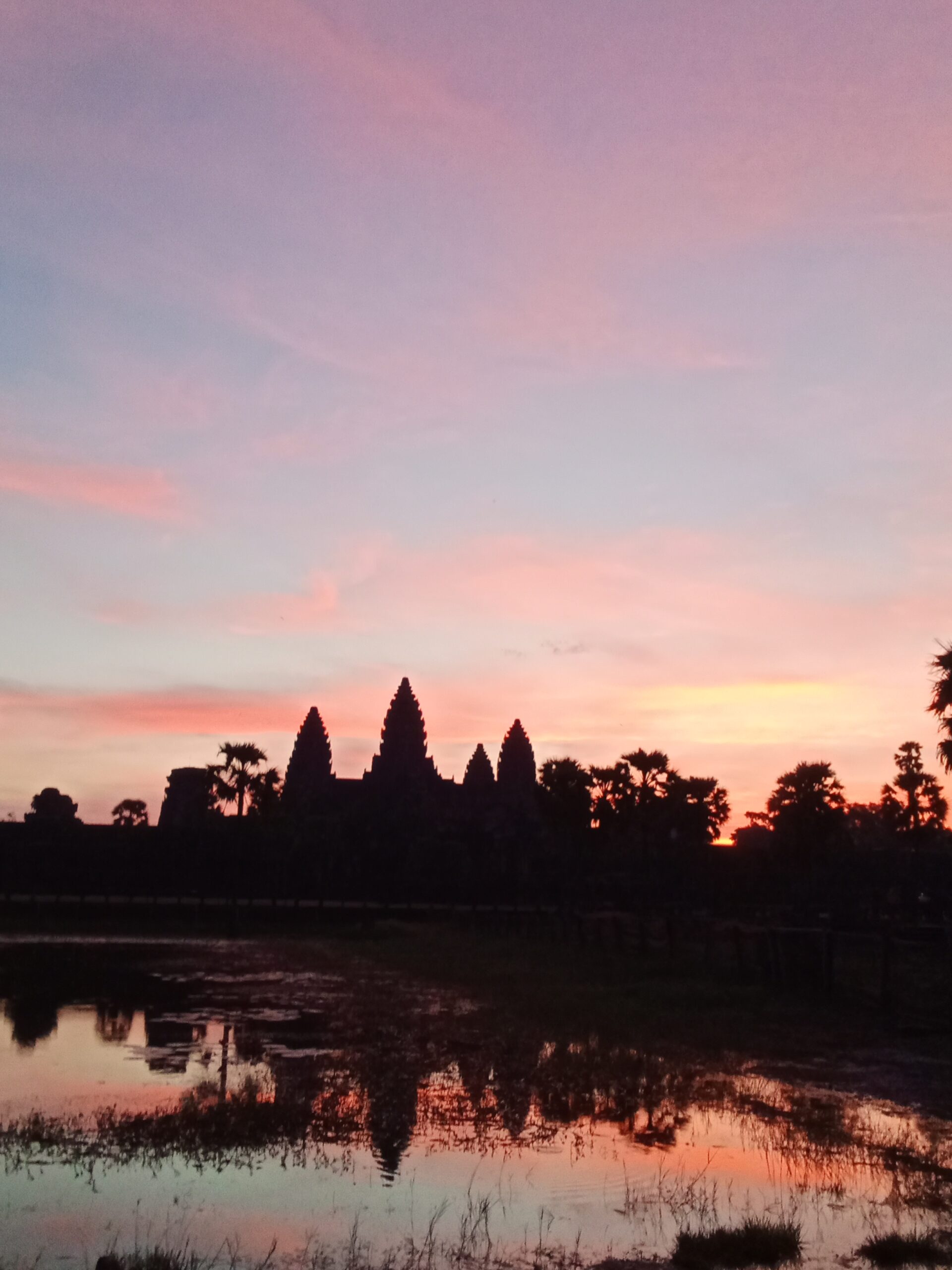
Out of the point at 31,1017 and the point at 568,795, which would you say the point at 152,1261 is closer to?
the point at 31,1017

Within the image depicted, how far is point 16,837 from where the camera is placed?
57.2 meters

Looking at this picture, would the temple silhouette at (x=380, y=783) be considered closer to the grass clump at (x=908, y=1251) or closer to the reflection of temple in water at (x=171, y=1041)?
the reflection of temple in water at (x=171, y=1041)

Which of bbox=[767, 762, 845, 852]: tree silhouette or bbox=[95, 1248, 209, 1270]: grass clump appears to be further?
bbox=[767, 762, 845, 852]: tree silhouette

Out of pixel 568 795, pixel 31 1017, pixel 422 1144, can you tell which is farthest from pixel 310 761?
pixel 422 1144

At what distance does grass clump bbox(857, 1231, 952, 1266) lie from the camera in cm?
830

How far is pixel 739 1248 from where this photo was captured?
27.7 ft

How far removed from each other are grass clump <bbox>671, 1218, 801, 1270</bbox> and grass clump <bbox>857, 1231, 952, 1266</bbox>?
482 millimetres

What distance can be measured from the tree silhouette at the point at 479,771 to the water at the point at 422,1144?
60390mm

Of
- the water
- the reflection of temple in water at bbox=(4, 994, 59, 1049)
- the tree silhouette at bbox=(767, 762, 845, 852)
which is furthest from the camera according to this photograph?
the tree silhouette at bbox=(767, 762, 845, 852)

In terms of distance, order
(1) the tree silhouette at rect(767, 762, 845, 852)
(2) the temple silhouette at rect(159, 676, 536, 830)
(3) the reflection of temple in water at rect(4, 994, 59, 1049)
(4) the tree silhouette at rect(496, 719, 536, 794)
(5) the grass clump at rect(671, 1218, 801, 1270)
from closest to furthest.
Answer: (5) the grass clump at rect(671, 1218, 801, 1270) < (3) the reflection of temple in water at rect(4, 994, 59, 1049) < (1) the tree silhouette at rect(767, 762, 845, 852) < (2) the temple silhouette at rect(159, 676, 536, 830) < (4) the tree silhouette at rect(496, 719, 536, 794)

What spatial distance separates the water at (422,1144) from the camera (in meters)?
8.98

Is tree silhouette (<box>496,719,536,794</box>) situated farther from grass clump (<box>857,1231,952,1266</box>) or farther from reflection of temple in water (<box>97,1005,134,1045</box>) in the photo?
grass clump (<box>857,1231,952,1266</box>)

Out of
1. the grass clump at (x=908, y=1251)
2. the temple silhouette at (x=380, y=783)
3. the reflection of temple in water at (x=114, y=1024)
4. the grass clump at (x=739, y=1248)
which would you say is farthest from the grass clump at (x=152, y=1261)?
the temple silhouette at (x=380, y=783)

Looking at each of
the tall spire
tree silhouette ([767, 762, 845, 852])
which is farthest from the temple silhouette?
tree silhouette ([767, 762, 845, 852])
